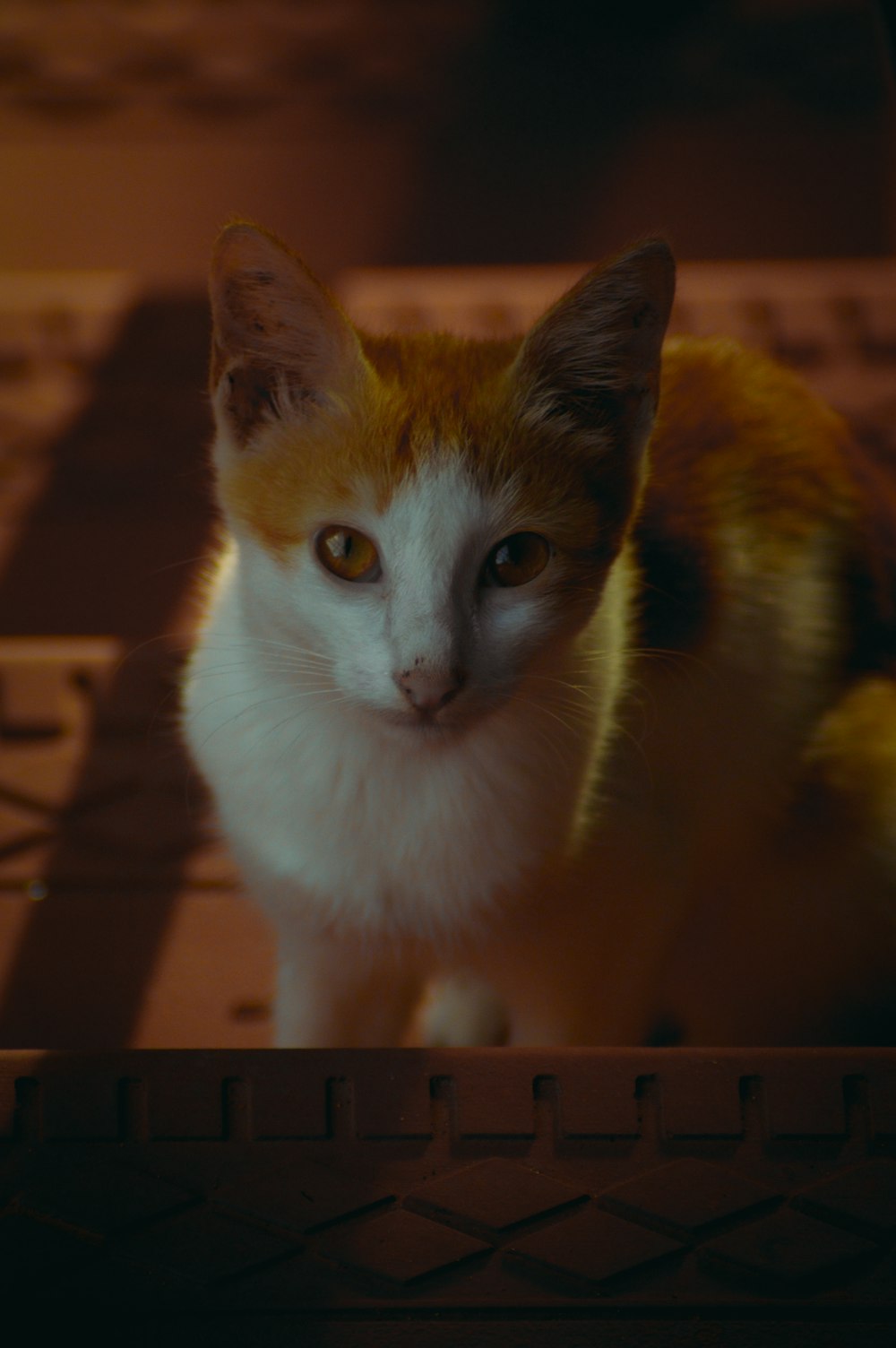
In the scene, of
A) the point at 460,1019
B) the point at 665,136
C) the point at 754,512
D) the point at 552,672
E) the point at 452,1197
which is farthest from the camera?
the point at 665,136

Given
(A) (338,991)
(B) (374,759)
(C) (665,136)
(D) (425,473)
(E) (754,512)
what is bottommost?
(A) (338,991)

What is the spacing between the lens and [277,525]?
2.52ft

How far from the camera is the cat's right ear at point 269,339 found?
71 cm

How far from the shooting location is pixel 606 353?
754 millimetres

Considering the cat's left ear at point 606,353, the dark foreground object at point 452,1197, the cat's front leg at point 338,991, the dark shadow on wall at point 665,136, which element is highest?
the dark shadow on wall at point 665,136

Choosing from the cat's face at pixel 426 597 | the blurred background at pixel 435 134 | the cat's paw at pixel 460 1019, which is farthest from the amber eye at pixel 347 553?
the blurred background at pixel 435 134

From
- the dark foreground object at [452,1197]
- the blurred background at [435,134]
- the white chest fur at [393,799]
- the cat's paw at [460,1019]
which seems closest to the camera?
the dark foreground object at [452,1197]

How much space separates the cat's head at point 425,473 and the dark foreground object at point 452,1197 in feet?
0.78

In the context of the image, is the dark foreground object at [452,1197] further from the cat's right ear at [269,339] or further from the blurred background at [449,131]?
the blurred background at [449,131]

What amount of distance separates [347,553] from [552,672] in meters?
0.17

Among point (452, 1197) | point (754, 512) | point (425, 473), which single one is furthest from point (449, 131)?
point (452, 1197)

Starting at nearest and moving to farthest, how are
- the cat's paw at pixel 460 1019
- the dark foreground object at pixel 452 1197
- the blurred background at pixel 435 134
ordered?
1. the dark foreground object at pixel 452 1197
2. the cat's paw at pixel 460 1019
3. the blurred background at pixel 435 134

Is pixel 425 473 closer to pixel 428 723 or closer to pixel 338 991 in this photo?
pixel 428 723

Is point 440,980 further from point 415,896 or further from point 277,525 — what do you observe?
point 277,525
